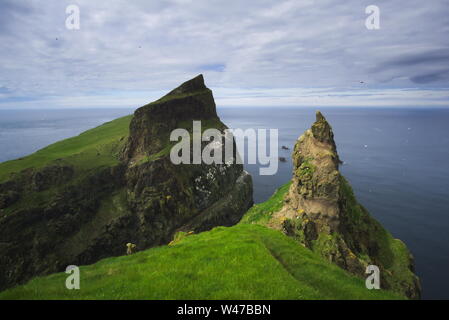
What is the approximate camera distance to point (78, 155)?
3903 inches

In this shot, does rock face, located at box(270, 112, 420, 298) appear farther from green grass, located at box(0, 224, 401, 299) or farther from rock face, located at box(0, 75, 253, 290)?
rock face, located at box(0, 75, 253, 290)

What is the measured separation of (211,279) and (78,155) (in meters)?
105

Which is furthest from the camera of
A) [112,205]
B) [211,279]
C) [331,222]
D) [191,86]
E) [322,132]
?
[191,86]

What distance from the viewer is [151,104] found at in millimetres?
107875

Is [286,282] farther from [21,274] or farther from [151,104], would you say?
[151,104]

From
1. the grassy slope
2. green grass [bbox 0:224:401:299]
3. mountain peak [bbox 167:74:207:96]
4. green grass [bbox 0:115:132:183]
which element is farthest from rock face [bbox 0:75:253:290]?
green grass [bbox 0:224:401:299]

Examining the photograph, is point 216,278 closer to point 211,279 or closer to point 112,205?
point 211,279

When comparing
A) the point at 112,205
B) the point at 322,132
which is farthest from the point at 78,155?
the point at 322,132

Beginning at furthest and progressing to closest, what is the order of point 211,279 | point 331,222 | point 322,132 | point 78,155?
point 78,155 < point 322,132 < point 331,222 < point 211,279

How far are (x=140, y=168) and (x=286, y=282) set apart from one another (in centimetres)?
8473

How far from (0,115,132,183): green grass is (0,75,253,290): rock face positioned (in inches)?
135

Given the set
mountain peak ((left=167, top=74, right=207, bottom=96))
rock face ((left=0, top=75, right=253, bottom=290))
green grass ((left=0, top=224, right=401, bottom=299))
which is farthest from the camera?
mountain peak ((left=167, top=74, right=207, bottom=96))

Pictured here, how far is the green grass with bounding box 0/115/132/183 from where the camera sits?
3573 inches
